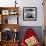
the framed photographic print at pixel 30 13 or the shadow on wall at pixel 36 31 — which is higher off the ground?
the framed photographic print at pixel 30 13

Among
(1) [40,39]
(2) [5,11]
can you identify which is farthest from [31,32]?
(2) [5,11]

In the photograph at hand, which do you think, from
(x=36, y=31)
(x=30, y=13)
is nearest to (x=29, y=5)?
(x=30, y=13)

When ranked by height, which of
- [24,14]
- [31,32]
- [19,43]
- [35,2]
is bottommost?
[19,43]

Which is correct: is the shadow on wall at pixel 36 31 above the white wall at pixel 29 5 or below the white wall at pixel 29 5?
below

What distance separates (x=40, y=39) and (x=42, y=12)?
1.04 metres

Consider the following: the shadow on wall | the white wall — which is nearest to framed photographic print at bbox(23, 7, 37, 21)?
the white wall

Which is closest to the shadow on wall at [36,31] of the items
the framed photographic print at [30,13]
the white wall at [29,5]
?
the white wall at [29,5]

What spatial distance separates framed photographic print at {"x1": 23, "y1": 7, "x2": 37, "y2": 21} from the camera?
582 centimetres

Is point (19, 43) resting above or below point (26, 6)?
below

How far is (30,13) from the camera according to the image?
5.84 m

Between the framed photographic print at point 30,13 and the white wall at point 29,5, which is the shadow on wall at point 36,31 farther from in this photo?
the framed photographic print at point 30,13

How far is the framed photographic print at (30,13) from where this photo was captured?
5.82 meters

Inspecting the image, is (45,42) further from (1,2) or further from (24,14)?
(1,2)

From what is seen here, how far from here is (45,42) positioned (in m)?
5.36
